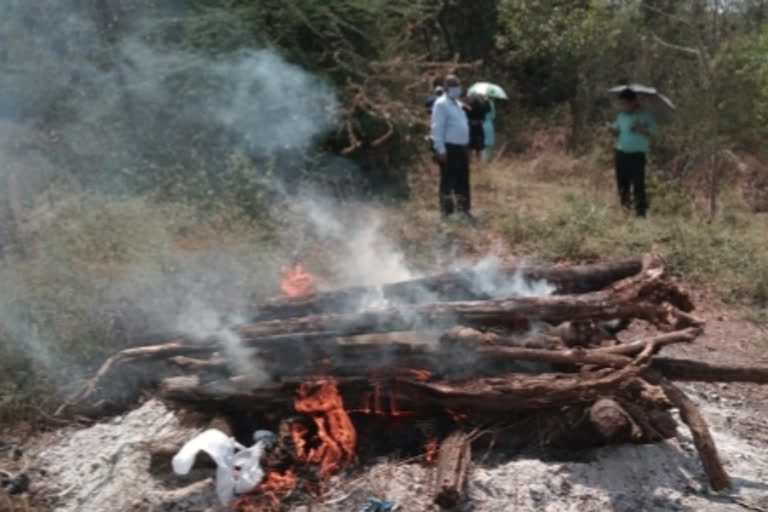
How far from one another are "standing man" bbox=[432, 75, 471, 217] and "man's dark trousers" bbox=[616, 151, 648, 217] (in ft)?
5.90

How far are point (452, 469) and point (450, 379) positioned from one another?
20.1 inches

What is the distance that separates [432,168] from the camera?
1305 cm

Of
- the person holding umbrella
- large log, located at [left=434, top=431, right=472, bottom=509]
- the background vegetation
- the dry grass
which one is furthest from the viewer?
the person holding umbrella

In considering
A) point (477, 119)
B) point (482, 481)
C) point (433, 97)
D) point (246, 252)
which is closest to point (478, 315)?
point (482, 481)

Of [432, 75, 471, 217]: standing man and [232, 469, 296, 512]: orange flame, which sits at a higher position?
[432, 75, 471, 217]: standing man

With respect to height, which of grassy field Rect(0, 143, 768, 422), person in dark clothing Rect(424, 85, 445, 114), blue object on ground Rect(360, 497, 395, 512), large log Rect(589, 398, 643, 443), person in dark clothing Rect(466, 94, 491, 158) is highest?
person in dark clothing Rect(424, 85, 445, 114)

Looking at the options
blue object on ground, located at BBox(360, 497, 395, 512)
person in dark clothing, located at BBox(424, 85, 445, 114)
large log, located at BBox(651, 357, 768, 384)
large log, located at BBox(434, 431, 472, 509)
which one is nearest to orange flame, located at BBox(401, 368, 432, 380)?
large log, located at BBox(434, 431, 472, 509)

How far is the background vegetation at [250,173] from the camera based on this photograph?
21.7 ft

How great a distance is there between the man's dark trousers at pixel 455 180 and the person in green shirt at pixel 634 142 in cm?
179

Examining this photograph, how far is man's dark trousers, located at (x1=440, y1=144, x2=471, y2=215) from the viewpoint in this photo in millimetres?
9742

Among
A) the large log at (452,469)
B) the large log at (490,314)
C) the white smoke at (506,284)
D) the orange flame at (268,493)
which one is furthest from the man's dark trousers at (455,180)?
the orange flame at (268,493)

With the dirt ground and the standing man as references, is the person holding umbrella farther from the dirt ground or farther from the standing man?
the dirt ground

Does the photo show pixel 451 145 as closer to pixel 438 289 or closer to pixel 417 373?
pixel 438 289

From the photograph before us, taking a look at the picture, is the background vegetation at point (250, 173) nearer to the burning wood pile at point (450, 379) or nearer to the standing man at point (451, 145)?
the standing man at point (451, 145)
